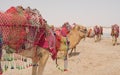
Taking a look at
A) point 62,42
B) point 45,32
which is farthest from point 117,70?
point 45,32

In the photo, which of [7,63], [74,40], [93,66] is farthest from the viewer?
[74,40]

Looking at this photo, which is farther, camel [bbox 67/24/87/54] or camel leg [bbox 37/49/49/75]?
camel [bbox 67/24/87/54]

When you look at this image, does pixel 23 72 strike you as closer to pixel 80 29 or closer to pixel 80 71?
pixel 80 71

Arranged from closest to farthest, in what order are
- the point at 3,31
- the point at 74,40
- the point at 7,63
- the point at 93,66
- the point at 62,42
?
1. the point at 3,31
2. the point at 7,63
3. the point at 62,42
4. the point at 93,66
5. the point at 74,40

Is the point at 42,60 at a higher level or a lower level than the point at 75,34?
lower

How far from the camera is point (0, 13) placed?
17.4 ft

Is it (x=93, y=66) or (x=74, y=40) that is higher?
(x=74, y=40)

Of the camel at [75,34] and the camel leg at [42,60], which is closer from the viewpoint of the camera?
the camel leg at [42,60]

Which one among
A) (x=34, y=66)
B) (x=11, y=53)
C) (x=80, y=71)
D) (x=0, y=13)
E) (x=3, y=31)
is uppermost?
(x=0, y=13)

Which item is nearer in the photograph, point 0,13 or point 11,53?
point 0,13

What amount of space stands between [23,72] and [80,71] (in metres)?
2.10

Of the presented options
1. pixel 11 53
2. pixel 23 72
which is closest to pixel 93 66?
pixel 23 72

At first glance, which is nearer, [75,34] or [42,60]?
[42,60]

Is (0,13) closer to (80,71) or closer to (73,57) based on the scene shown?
(80,71)
